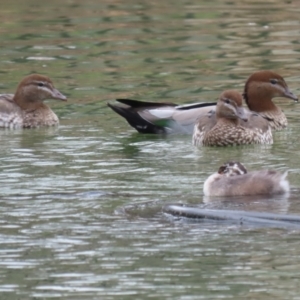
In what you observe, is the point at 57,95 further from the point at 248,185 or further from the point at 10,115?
the point at 248,185

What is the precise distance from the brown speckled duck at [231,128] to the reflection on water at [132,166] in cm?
15

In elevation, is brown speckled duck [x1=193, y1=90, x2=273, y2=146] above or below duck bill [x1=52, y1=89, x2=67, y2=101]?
below

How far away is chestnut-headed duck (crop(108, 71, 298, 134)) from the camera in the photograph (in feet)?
46.9

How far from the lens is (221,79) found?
17453mm

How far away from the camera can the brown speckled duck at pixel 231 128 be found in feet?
43.2

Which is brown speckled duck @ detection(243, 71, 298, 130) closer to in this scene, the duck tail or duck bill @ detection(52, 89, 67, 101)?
the duck tail

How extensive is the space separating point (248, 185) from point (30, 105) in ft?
20.3

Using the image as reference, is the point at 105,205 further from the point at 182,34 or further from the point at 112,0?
the point at 112,0

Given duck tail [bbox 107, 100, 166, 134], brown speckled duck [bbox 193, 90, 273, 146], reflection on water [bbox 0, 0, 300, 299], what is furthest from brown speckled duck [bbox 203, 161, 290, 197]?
duck tail [bbox 107, 100, 166, 134]

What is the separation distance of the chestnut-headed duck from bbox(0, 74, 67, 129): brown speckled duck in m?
1.11

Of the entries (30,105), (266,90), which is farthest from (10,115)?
(266,90)

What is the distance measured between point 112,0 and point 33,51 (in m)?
6.04

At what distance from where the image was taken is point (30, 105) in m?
15.9

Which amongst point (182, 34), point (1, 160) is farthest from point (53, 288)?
point (182, 34)
